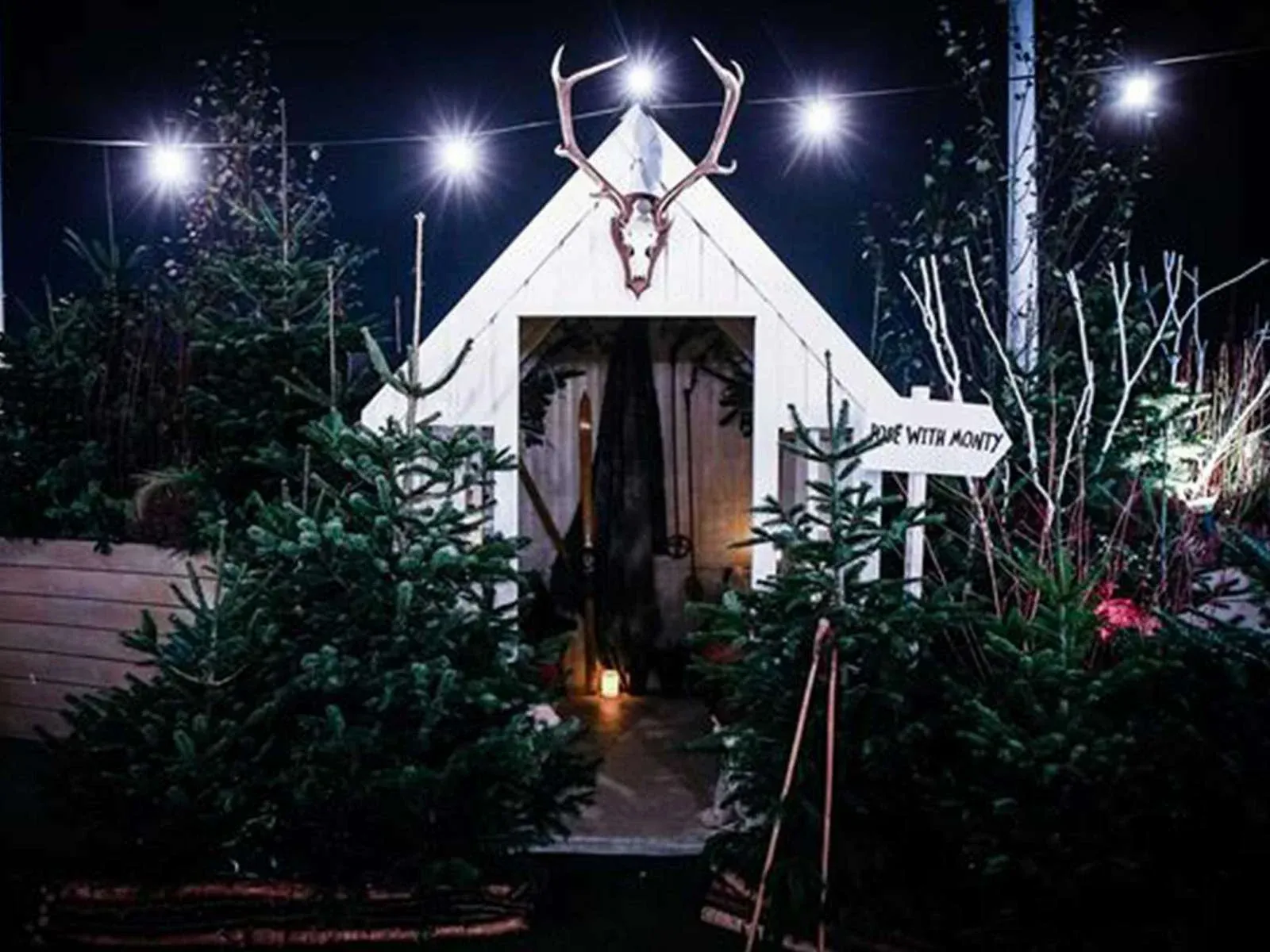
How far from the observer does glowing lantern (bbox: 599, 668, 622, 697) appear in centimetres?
705

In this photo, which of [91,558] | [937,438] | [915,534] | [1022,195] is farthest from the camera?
[1022,195]

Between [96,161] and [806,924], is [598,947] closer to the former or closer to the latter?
Answer: [806,924]

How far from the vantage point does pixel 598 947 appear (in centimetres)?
397

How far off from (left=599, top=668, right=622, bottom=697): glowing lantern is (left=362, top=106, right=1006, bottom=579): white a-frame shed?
91.4 inches

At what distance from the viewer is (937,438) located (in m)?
4.55

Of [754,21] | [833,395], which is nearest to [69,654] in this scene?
[833,395]

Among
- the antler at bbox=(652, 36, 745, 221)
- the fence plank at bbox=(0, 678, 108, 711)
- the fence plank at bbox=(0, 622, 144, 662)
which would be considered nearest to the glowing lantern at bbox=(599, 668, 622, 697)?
the fence plank at bbox=(0, 622, 144, 662)

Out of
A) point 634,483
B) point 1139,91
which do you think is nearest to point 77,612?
point 634,483

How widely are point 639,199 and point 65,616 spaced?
3876mm

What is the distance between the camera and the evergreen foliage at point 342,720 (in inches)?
158

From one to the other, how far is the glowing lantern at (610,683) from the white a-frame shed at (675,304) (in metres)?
2.32

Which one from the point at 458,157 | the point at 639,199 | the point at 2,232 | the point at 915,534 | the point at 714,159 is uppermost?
the point at 458,157

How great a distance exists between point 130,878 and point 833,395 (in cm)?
318

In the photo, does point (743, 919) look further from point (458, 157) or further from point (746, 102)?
point (458, 157)
